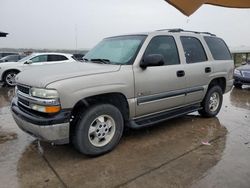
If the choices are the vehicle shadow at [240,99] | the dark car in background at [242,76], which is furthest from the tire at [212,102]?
the dark car in background at [242,76]

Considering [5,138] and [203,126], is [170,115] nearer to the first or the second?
[203,126]

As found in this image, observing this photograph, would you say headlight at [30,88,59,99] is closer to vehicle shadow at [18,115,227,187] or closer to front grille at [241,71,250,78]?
vehicle shadow at [18,115,227,187]

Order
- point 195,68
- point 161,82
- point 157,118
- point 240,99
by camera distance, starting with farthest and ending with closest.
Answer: point 240,99 → point 195,68 → point 157,118 → point 161,82

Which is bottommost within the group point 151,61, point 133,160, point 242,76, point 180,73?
point 133,160

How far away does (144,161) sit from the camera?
3.71 metres

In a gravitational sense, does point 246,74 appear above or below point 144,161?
above

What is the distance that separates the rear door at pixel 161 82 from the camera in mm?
4229

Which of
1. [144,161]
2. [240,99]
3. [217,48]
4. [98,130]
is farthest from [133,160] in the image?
[240,99]

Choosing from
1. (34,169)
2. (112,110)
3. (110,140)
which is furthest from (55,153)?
(112,110)

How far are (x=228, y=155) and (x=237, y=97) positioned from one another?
5.54 m

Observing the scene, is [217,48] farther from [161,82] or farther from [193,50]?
[161,82]

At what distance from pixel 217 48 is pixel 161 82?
7.87ft

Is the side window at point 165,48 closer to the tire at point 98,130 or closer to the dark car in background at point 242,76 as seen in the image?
the tire at point 98,130

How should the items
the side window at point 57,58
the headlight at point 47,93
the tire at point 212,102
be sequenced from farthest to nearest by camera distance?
the side window at point 57,58, the tire at point 212,102, the headlight at point 47,93
